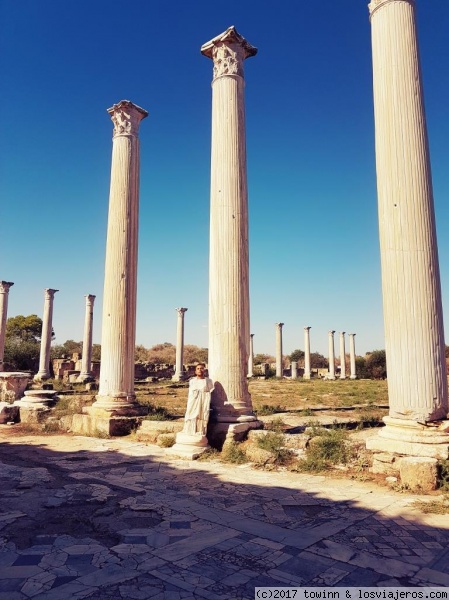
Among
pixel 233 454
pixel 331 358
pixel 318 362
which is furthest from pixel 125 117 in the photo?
pixel 318 362

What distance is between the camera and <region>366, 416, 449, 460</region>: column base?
21.6ft

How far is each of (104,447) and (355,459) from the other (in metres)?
5.51

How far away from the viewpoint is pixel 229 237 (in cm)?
996

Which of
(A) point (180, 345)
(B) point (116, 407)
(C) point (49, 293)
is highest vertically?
(C) point (49, 293)

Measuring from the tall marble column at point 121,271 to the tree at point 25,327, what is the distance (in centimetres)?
5111

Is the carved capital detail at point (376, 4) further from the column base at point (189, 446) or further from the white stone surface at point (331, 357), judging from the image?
the white stone surface at point (331, 357)

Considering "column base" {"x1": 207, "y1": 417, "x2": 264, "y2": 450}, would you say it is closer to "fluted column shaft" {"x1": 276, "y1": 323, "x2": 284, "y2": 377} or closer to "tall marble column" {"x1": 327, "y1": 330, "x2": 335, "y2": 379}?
"fluted column shaft" {"x1": 276, "y1": 323, "x2": 284, "y2": 377}

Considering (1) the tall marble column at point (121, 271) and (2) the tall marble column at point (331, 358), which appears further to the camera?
(2) the tall marble column at point (331, 358)

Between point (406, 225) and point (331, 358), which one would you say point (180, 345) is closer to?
point (331, 358)

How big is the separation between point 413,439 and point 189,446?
4190mm

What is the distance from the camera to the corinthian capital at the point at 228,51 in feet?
34.7

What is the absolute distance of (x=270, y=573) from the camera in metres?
3.76

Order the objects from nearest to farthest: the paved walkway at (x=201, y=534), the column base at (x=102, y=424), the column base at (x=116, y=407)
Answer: the paved walkway at (x=201, y=534), the column base at (x=102, y=424), the column base at (x=116, y=407)

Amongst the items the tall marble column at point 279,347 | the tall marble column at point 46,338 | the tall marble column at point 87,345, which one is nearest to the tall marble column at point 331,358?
the tall marble column at point 279,347
